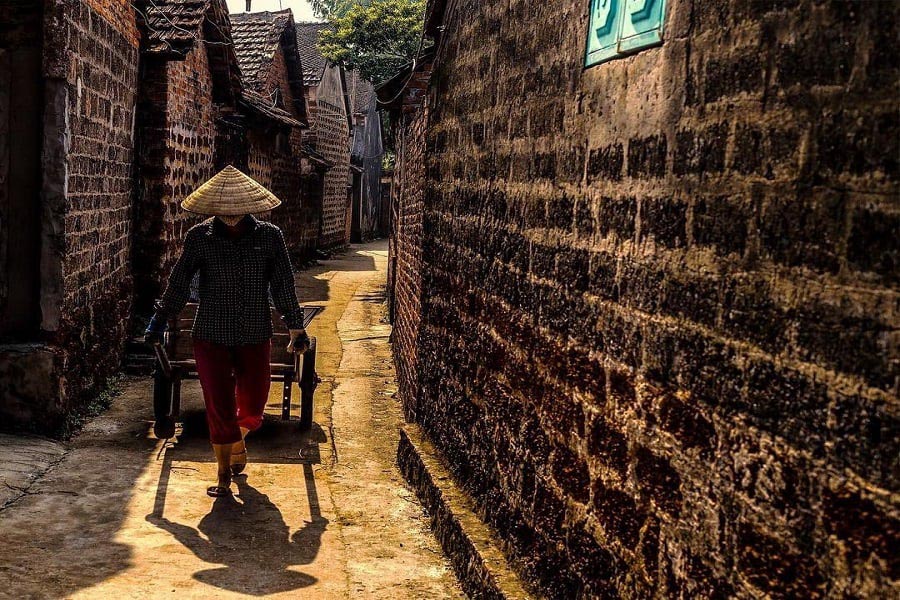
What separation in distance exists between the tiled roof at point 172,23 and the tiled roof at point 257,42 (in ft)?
28.5

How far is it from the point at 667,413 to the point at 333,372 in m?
8.00

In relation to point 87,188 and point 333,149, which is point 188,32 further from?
point 333,149

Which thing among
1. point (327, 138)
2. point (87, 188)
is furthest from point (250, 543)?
point (327, 138)

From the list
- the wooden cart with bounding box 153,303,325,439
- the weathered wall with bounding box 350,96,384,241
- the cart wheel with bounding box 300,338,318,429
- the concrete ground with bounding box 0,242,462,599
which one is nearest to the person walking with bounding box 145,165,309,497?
the concrete ground with bounding box 0,242,462,599

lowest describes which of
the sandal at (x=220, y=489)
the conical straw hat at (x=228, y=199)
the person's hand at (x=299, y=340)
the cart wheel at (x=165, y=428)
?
the sandal at (x=220, y=489)

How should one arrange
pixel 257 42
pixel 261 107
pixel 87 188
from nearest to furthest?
pixel 87 188 → pixel 261 107 → pixel 257 42

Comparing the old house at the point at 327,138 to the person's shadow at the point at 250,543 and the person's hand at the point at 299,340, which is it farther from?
the person's shadow at the point at 250,543

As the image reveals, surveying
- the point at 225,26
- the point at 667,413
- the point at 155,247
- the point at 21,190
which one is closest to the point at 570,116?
the point at 667,413

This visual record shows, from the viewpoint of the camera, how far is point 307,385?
7.47m

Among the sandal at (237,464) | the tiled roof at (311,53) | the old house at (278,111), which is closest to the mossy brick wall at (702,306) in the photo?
the sandal at (237,464)

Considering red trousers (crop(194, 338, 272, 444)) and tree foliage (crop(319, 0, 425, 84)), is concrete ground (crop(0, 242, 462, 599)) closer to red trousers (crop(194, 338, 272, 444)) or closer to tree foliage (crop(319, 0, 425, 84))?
red trousers (crop(194, 338, 272, 444))

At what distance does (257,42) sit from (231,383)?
1705cm

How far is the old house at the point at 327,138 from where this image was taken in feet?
90.9

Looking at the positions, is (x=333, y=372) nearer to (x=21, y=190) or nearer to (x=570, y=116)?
(x=21, y=190)
